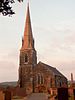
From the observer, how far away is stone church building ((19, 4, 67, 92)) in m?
68.4

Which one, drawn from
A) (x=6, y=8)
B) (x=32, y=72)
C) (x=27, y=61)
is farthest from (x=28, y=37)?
(x=6, y=8)

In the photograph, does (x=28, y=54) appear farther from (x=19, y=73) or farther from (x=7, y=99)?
(x=7, y=99)

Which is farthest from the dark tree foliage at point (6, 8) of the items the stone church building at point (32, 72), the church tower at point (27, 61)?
the church tower at point (27, 61)

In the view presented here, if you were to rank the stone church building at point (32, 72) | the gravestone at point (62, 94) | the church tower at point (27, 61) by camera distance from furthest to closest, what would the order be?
the church tower at point (27, 61) → the stone church building at point (32, 72) → the gravestone at point (62, 94)

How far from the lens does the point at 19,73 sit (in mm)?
71250

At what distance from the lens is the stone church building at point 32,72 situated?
68.4 m

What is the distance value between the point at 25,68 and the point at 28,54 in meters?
3.59

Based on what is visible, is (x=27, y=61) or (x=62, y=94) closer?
(x=62, y=94)

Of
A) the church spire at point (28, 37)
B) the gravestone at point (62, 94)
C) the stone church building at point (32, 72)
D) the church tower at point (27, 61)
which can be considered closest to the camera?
the gravestone at point (62, 94)

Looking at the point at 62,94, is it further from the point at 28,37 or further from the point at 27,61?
the point at 28,37

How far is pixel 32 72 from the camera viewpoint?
231 ft

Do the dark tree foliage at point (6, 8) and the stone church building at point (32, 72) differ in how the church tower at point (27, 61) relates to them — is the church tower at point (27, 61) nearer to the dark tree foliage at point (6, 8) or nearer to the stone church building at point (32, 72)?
the stone church building at point (32, 72)

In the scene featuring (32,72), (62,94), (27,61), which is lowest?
(62,94)

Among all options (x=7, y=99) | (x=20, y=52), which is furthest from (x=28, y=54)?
(x=7, y=99)
